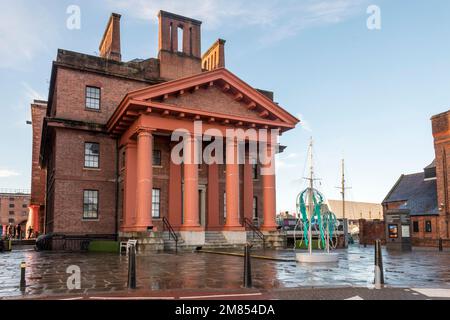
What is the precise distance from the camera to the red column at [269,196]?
27938 mm

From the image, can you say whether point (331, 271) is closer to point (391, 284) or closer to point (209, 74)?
point (391, 284)

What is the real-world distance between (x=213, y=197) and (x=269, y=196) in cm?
387

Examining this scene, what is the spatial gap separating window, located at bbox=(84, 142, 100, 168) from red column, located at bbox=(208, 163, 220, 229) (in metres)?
7.50

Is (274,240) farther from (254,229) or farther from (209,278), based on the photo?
(209,278)

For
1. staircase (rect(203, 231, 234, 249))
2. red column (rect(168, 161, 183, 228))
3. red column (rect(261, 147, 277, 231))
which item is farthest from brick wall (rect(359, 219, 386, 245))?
red column (rect(168, 161, 183, 228))

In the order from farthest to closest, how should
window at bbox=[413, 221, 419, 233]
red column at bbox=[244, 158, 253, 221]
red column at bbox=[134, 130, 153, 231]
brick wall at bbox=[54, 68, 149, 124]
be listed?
window at bbox=[413, 221, 419, 233] < red column at bbox=[244, 158, 253, 221] < brick wall at bbox=[54, 68, 149, 124] < red column at bbox=[134, 130, 153, 231]

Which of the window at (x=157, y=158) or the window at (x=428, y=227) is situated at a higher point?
the window at (x=157, y=158)

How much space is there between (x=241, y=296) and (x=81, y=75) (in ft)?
79.6

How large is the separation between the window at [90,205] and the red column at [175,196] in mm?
5049

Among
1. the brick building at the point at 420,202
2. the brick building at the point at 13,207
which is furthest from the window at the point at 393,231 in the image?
the brick building at the point at 13,207

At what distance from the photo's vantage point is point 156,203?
28203mm

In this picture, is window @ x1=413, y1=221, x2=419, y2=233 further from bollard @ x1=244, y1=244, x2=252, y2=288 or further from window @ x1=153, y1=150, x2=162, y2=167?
bollard @ x1=244, y1=244, x2=252, y2=288

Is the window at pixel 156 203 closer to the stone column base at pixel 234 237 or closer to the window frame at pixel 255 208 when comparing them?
the stone column base at pixel 234 237

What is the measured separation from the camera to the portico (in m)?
23.8
